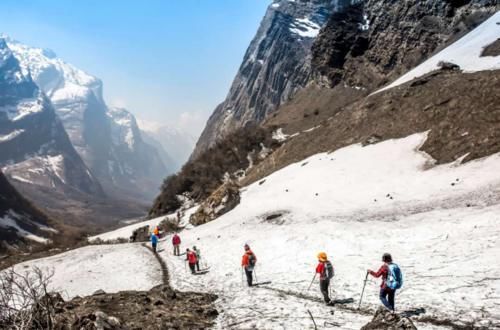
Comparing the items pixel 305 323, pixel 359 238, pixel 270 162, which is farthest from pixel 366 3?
pixel 305 323

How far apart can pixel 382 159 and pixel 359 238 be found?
1600cm

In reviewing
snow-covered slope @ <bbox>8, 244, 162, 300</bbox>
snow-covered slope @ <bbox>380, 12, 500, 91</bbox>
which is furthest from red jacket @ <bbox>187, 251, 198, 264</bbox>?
snow-covered slope @ <bbox>380, 12, 500, 91</bbox>

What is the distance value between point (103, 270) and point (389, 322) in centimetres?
2616

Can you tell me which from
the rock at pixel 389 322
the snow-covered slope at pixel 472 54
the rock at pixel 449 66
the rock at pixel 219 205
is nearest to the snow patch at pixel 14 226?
the rock at pixel 219 205

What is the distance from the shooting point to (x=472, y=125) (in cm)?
3288

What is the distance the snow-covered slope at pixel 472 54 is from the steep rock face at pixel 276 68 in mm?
88789

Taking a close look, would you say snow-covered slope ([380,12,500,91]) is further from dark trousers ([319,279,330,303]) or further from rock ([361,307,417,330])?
rock ([361,307,417,330])

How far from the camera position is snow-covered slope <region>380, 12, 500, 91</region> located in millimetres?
46500

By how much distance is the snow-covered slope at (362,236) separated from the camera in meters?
13.8

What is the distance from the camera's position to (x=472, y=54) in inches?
2039

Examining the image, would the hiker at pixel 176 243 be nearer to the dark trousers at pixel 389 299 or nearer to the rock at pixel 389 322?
the dark trousers at pixel 389 299

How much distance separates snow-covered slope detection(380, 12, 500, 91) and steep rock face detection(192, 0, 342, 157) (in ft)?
291

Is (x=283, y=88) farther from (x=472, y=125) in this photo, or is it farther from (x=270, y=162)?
(x=472, y=125)

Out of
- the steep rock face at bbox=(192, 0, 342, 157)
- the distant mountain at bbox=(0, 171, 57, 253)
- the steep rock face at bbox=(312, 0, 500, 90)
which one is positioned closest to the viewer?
the steep rock face at bbox=(312, 0, 500, 90)
